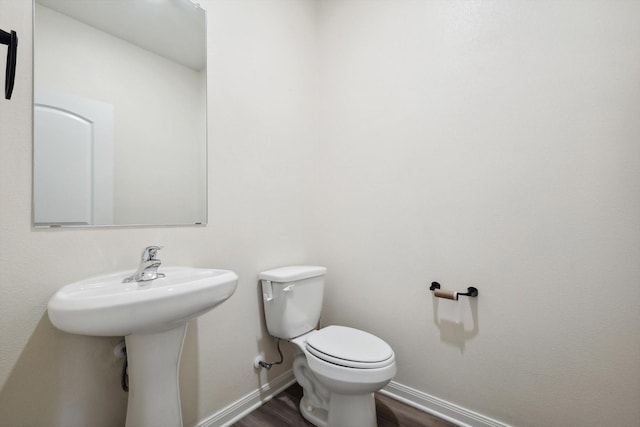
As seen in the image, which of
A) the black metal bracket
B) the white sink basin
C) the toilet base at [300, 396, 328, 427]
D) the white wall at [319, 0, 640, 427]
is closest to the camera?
the black metal bracket

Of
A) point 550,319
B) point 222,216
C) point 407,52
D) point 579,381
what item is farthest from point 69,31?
point 579,381

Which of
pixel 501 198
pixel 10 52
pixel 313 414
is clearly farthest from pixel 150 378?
pixel 501 198

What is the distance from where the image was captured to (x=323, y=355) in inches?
50.6

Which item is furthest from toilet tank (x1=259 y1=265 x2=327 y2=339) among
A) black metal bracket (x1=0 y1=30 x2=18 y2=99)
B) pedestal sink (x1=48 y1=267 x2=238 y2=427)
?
black metal bracket (x1=0 y1=30 x2=18 y2=99)

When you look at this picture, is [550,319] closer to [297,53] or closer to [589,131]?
[589,131]

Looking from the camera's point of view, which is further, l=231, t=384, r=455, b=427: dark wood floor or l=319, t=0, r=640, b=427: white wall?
l=231, t=384, r=455, b=427: dark wood floor

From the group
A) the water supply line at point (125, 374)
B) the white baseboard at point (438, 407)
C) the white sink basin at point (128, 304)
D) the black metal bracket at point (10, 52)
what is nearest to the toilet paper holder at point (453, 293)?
the white baseboard at point (438, 407)

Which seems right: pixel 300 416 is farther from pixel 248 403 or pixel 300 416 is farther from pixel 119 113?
pixel 119 113

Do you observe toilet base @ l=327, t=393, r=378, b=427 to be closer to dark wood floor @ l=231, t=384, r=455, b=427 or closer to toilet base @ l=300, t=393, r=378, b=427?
toilet base @ l=300, t=393, r=378, b=427

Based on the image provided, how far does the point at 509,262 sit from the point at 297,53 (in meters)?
1.72

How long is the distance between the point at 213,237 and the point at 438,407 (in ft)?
4.74

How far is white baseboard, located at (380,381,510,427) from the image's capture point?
1366 mm

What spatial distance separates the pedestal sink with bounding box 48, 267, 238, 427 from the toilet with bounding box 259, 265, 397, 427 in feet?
1.66

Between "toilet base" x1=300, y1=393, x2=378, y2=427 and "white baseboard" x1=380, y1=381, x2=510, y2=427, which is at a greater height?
"toilet base" x1=300, y1=393, x2=378, y2=427
